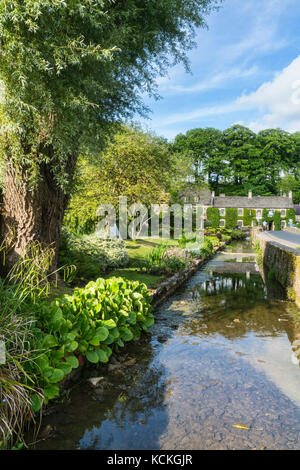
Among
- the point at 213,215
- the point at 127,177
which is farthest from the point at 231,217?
the point at 127,177

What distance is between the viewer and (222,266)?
16984mm

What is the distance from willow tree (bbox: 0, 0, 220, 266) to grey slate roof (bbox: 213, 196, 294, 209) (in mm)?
51932

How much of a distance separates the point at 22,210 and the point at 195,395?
4.77 m

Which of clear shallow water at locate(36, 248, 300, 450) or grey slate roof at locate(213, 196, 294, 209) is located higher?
grey slate roof at locate(213, 196, 294, 209)

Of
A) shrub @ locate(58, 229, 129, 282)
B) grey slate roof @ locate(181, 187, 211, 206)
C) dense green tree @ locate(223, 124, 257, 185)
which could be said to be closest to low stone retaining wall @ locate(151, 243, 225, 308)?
shrub @ locate(58, 229, 129, 282)

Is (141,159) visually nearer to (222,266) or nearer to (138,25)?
(222,266)

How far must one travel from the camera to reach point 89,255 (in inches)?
457

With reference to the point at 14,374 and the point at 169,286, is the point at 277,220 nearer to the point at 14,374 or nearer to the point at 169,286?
the point at 169,286

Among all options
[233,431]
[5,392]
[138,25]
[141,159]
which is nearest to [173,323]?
[233,431]

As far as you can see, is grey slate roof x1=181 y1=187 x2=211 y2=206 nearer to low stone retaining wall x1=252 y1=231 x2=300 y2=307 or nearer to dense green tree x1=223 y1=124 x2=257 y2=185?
dense green tree x1=223 y1=124 x2=257 y2=185

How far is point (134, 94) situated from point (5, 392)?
724 centimetres

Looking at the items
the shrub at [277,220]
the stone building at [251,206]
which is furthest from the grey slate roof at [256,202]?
the shrub at [277,220]

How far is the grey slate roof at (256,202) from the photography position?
191ft

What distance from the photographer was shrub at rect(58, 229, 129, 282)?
9453 mm
